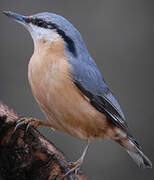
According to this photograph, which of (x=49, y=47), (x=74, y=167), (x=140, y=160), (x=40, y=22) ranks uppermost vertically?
(x=40, y=22)

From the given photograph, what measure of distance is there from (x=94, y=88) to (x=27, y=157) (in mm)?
1137

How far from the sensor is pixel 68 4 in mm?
7734

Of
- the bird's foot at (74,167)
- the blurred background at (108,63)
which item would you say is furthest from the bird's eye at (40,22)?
the blurred background at (108,63)

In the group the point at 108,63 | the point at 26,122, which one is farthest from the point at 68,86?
the point at 108,63

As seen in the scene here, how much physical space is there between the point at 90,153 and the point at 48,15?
10.4 feet

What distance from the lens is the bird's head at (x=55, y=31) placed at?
447cm

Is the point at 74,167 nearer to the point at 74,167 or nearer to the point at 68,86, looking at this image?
the point at 74,167

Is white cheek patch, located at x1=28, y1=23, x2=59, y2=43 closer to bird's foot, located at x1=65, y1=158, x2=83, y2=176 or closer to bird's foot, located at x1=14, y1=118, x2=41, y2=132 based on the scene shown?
bird's foot, located at x1=14, y1=118, x2=41, y2=132

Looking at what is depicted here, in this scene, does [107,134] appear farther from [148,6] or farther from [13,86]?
[148,6]

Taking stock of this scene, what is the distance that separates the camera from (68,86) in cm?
425

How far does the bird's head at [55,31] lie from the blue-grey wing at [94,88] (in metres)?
0.17

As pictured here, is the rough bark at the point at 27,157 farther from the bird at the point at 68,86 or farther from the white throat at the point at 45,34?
the white throat at the point at 45,34

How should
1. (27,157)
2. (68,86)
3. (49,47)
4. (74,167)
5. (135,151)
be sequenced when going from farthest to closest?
(135,151) < (49,47) < (68,86) < (74,167) < (27,157)

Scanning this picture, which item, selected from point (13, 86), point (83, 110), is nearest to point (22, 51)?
point (13, 86)
